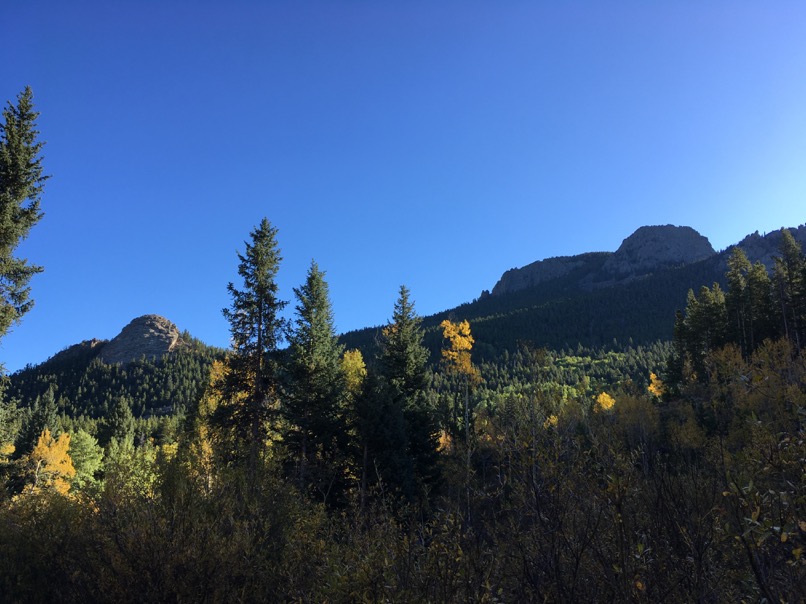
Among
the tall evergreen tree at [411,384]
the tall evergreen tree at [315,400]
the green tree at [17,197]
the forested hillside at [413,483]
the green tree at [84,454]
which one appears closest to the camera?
the forested hillside at [413,483]

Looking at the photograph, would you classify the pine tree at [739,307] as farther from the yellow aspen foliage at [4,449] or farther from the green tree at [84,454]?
the green tree at [84,454]

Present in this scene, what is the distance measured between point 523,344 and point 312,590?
59.5ft

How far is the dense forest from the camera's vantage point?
4527 millimetres

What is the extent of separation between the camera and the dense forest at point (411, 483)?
14.9ft

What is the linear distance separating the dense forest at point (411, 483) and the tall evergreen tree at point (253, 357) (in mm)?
95

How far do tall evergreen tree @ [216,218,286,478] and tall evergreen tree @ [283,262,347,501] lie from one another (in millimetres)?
1721

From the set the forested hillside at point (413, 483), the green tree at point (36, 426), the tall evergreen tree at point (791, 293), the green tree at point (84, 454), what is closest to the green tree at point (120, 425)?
the forested hillside at point (413, 483)

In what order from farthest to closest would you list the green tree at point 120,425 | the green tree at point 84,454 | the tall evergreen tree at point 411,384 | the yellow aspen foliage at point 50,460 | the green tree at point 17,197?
1. the green tree at point 120,425
2. the green tree at point 84,454
3. the yellow aspen foliage at point 50,460
4. the tall evergreen tree at point 411,384
5. the green tree at point 17,197

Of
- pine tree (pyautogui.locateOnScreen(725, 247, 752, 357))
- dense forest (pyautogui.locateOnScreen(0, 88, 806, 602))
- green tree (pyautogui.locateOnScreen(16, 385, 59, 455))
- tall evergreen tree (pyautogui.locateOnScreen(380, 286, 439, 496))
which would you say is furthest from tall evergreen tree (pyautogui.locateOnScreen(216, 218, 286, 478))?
pine tree (pyautogui.locateOnScreen(725, 247, 752, 357))

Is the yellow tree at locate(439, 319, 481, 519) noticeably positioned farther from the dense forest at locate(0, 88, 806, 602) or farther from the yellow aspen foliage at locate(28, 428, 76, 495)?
the yellow aspen foliage at locate(28, 428, 76, 495)

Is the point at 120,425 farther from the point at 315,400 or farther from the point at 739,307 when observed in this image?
the point at 739,307

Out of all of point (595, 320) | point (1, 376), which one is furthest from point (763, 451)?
point (595, 320)

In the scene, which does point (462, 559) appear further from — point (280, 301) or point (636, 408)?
point (636, 408)

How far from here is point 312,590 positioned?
6.45 meters
